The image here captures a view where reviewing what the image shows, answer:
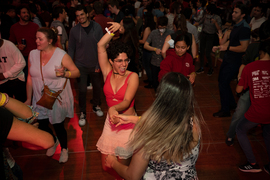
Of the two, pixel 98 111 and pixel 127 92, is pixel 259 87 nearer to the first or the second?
pixel 127 92

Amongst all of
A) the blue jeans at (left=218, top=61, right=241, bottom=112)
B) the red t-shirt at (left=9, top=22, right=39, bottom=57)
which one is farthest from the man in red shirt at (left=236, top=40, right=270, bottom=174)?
→ the red t-shirt at (left=9, top=22, right=39, bottom=57)

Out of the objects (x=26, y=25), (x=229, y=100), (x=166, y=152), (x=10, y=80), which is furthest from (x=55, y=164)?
(x=229, y=100)

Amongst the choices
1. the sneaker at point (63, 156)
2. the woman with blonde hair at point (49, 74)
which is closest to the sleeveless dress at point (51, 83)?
the woman with blonde hair at point (49, 74)

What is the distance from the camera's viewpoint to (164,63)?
300cm

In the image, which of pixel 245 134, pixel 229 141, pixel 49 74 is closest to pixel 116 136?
pixel 49 74

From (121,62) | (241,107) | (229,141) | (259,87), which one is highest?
(121,62)

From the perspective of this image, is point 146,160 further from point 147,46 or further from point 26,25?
point 26,25

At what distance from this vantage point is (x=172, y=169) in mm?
1397

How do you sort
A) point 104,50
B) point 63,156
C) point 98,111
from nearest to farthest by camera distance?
point 104,50, point 63,156, point 98,111

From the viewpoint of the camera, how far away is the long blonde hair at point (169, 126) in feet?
4.31

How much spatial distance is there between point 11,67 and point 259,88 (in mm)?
3352

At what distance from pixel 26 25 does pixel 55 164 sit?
8.77ft

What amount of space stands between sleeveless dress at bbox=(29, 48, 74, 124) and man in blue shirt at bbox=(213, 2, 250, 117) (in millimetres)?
2638

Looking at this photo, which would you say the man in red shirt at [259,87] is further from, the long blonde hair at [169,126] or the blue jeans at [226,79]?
the long blonde hair at [169,126]
